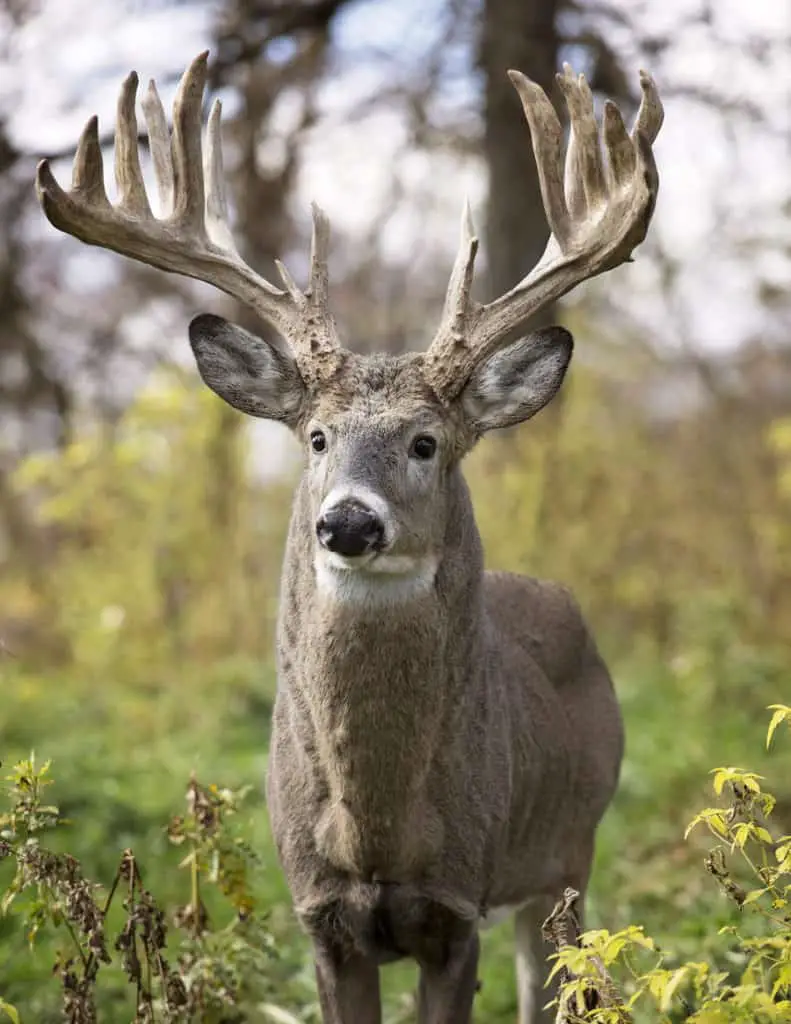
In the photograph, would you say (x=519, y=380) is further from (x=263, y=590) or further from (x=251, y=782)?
(x=263, y=590)

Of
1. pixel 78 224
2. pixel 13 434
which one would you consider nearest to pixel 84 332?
pixel 13 434

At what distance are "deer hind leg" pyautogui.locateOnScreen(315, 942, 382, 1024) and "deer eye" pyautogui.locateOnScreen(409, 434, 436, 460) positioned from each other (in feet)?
4.92

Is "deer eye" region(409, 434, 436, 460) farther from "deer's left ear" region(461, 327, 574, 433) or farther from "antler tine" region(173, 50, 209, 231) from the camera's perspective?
"antler tine" region(173, 50, 209, 231)

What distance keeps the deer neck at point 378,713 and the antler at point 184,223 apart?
819mm

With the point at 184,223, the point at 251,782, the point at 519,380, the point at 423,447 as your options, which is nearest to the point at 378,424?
the point at 423,447

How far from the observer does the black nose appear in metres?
3.60

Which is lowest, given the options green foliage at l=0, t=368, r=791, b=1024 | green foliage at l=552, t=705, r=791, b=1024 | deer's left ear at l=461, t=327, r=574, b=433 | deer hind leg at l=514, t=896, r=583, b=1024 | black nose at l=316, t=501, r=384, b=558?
green foliage at l=552, t=705, r=791, b=1024

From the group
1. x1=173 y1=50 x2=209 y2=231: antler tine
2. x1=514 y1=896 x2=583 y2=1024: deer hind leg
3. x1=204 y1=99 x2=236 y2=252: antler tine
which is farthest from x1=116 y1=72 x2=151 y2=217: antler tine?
x1=514 y1=896 x2=583 y2=1024: deer hind leg

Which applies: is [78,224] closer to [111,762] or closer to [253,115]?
[111,762]

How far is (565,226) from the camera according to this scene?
4.43 m

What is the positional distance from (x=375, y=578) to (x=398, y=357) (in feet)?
2.54

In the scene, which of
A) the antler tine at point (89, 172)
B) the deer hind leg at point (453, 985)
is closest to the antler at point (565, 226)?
the antler tine at point (89, 172)

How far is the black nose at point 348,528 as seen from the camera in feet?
11.8

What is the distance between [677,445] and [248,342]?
10546 millimetres
